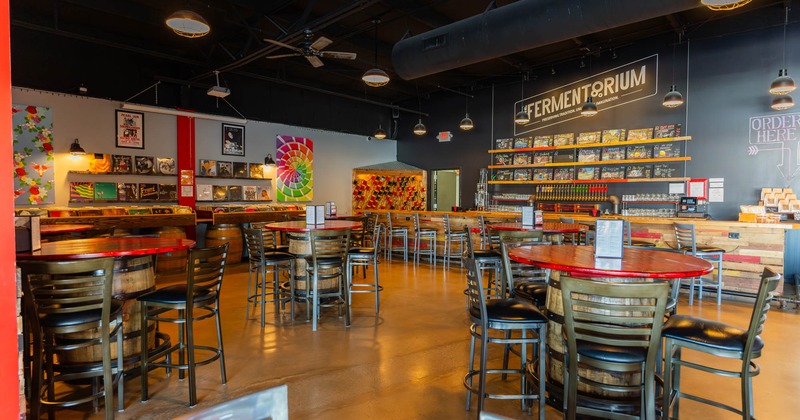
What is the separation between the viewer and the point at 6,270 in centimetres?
124

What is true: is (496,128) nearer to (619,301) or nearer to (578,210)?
(578,210)

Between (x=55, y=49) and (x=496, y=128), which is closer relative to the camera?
(x=55, y=49)

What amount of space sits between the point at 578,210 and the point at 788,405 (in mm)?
6239

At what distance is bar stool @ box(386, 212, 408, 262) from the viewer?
27.6 ft

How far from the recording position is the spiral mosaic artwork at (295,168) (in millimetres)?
10109

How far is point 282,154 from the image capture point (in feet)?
33.2

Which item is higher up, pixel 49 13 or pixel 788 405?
pixel 49 13

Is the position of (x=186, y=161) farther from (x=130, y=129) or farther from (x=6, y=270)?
(x=6, y=270)

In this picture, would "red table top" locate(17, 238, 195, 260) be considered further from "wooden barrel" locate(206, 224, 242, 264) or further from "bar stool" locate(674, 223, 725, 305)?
"bar stool" locate(674, 223, 725, 305)

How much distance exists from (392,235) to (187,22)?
5563mm

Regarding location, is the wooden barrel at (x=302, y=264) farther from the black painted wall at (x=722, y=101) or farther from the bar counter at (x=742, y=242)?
the black painted wall at (x=722, y=101)

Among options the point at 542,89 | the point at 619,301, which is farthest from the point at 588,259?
the point at 542,89

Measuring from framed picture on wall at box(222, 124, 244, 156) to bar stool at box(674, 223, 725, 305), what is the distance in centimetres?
839

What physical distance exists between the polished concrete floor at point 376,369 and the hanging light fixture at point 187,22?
3.11 meters
